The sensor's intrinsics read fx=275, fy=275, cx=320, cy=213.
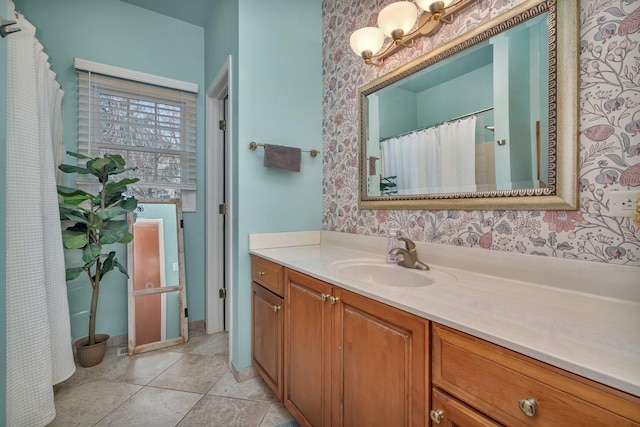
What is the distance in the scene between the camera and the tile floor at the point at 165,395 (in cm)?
144

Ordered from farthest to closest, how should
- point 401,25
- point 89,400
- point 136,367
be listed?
point 136,367, point 89,400, point 401,25

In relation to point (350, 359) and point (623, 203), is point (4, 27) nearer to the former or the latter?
point (350, 359)

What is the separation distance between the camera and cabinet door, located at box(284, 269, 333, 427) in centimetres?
112

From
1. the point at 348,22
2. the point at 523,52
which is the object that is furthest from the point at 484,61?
the point at 348,22

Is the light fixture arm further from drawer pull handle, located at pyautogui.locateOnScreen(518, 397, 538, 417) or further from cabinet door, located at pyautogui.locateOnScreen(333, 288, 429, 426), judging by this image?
drawer pull handle, located at pyautogui.locateOnScreen(518, 397, 538, 417)

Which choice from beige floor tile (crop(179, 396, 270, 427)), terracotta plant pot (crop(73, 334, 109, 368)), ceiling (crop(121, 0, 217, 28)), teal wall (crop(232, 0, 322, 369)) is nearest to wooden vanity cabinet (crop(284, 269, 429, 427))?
beige floor tile (crop(179, 396, 270, 427))

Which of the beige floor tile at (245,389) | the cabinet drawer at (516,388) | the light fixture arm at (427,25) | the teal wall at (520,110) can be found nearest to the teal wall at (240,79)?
the beige floor tile at (245,389)

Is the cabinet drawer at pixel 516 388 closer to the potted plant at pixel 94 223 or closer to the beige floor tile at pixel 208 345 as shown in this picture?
the beige floor tile at pixel 208 345

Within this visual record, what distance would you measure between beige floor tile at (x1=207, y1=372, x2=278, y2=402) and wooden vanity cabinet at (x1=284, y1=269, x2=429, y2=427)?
322 millimetres

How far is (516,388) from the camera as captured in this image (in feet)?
1.85

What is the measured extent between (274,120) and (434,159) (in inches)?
43.2

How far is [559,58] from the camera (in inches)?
36.6

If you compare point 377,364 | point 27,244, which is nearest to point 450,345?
point 377,364

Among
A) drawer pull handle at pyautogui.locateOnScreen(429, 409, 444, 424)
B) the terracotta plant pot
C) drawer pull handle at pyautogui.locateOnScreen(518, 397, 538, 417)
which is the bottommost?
the terracotta plant pot
